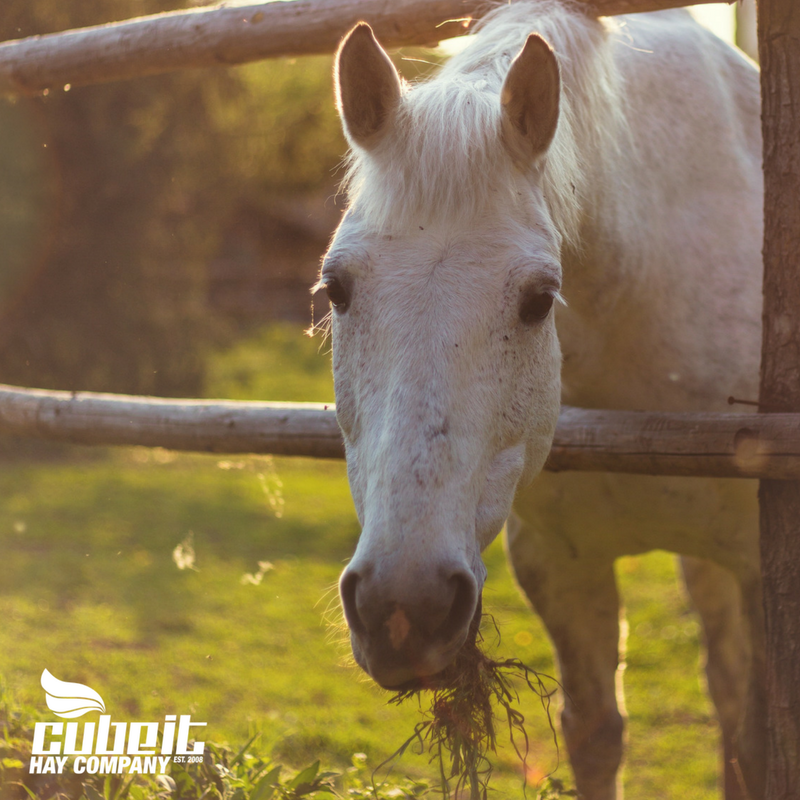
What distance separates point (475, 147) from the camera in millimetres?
1517

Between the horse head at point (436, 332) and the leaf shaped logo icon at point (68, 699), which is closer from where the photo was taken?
the horse head at point (436, 332)

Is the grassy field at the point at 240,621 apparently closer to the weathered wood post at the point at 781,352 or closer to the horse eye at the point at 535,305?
the horse eye at the point at 535,305

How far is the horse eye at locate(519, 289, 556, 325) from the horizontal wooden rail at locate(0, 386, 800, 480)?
0.61 meters

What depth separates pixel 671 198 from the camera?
7.50 ft

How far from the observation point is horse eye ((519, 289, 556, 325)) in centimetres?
150

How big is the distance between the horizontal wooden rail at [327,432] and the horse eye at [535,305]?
0.61 m

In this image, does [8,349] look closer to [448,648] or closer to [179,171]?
[179,171]

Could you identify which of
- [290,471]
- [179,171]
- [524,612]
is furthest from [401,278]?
[179,171]

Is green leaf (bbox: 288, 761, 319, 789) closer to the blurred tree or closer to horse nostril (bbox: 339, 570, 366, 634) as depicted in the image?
horse nostril (bbox: 339, 570, 366, 634)

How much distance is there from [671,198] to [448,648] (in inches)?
59.7

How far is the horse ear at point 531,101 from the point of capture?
1.50m

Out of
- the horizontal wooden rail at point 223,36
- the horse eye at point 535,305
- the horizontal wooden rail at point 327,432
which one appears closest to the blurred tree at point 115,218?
the horizontal wooden rail at point 223,36

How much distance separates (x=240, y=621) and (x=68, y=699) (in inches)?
102

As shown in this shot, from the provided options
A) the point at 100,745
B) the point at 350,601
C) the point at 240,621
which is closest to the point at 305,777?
the point at 100,745
